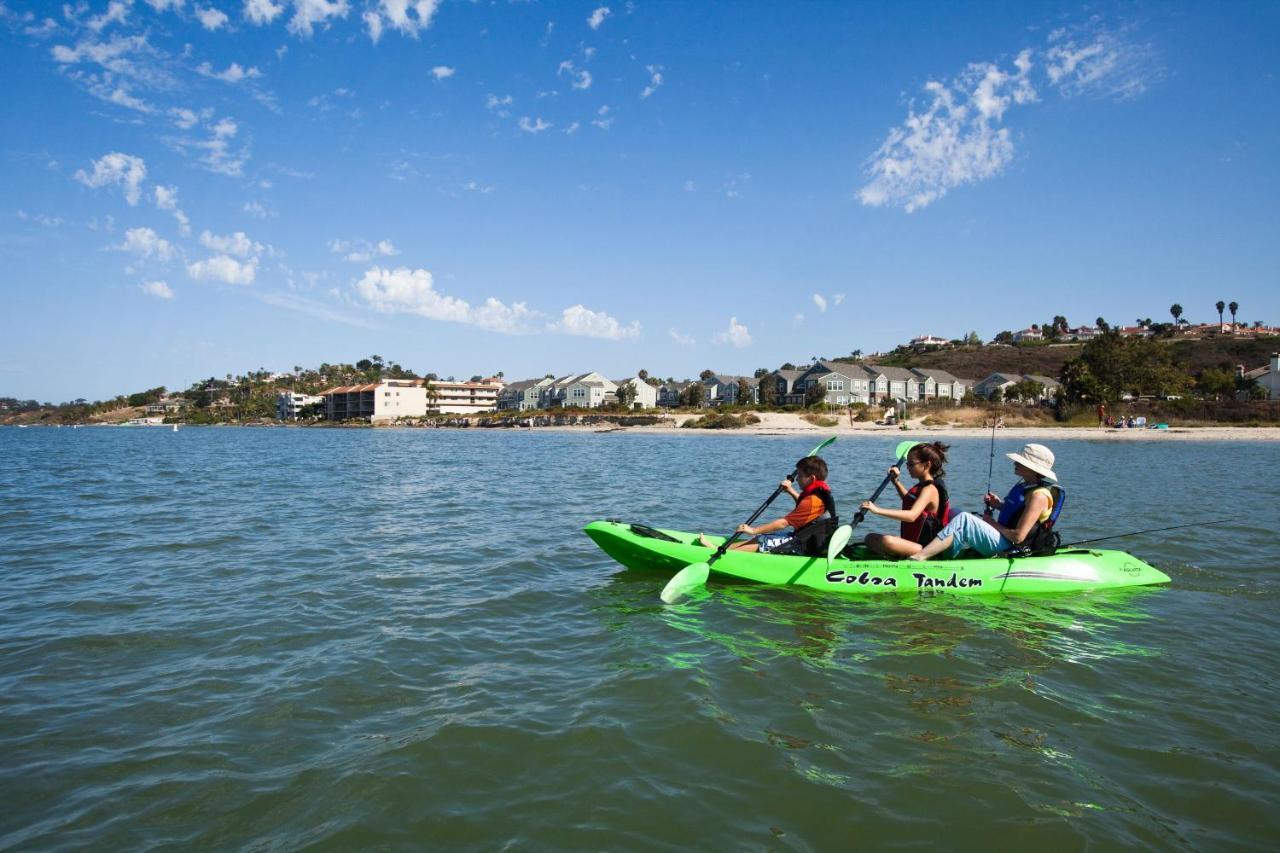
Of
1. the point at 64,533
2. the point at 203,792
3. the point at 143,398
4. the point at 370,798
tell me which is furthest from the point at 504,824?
the point at 143,398

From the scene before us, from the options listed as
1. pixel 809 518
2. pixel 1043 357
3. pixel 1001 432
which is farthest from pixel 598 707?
pixel 1043 357

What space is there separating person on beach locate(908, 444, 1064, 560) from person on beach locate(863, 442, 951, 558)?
0.17m

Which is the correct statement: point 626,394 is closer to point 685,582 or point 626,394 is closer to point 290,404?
point 290,404

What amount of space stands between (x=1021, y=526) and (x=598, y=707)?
5887 mm

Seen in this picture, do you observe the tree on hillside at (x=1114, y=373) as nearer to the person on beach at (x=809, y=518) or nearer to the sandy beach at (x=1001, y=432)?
the sandy beach at (x=1001, y=432)

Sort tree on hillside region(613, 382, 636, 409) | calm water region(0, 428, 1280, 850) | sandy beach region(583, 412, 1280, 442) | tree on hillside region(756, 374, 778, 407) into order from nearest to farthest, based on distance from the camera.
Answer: calm water region(0, 428, 1280, 850)
sandy beach region(583, 412, 1280, 442)
tree on hillside region(756, 374, 778, 407)
tree on hillside region(613, 382, 636, 409)

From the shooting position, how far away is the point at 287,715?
5219 mm

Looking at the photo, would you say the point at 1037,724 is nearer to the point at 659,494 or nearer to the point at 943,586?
the point at 943,586

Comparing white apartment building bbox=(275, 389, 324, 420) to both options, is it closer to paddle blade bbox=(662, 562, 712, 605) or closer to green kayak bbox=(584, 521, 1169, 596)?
paddle blade bbox=(662, 562, 712, 605)

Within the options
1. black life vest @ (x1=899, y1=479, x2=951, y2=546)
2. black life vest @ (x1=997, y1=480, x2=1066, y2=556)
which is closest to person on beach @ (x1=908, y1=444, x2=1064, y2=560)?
black life vest @ (x1=997, y1=480, x2=1066, y2=556)

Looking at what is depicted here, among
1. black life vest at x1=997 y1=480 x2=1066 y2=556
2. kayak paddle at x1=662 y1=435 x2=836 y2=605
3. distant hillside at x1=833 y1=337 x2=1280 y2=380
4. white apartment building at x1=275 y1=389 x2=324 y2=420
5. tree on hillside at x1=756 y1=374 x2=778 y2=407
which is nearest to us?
kayak paddle at x1=662 y1=435 x2=836 y2=605

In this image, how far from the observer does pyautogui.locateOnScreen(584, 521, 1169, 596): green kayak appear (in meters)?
8.23

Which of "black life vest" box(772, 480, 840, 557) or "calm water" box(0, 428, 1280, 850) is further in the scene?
"black life vest" box(772, 480, 840, 557)

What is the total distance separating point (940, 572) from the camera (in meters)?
8.22
